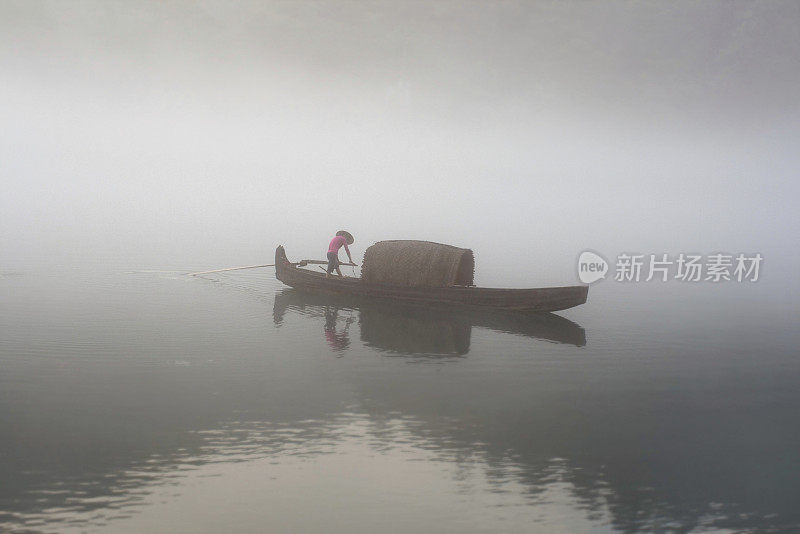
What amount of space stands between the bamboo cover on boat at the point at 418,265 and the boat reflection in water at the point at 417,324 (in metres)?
1.46

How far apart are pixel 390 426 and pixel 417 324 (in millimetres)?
12630

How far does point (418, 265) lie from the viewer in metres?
27.7

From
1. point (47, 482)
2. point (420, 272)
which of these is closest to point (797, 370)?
point (420, 272)

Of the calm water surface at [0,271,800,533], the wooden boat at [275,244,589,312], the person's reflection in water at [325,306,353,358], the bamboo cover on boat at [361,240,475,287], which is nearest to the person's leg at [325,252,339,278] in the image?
the wooden boat at [275,244,589,312]

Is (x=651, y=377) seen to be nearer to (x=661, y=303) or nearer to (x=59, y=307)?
(x=661, y=303)

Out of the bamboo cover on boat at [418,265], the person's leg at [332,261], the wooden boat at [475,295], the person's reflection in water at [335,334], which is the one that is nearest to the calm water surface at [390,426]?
the person's reflection in water at [335,334]

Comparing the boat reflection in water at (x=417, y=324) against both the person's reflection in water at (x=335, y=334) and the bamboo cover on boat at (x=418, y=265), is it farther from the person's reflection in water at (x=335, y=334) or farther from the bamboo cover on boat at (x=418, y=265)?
the bamboo cover on boat at (x=418, y=265)

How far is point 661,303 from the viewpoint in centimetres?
3519

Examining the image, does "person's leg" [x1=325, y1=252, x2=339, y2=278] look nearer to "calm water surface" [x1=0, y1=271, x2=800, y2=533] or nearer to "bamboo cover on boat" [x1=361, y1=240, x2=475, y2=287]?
"bamboo cover on boat" [x1=361, y1=240, x2=475, y2=287]

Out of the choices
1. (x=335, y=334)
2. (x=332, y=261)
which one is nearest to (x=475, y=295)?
(x=335, y=334)

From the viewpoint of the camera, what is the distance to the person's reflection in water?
20.9 metres

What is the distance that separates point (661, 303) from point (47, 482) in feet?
107

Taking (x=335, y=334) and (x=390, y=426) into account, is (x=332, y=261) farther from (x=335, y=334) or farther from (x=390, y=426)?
(x=390, y=426)

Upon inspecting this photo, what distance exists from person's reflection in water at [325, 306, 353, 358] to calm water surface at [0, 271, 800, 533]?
20 cm
